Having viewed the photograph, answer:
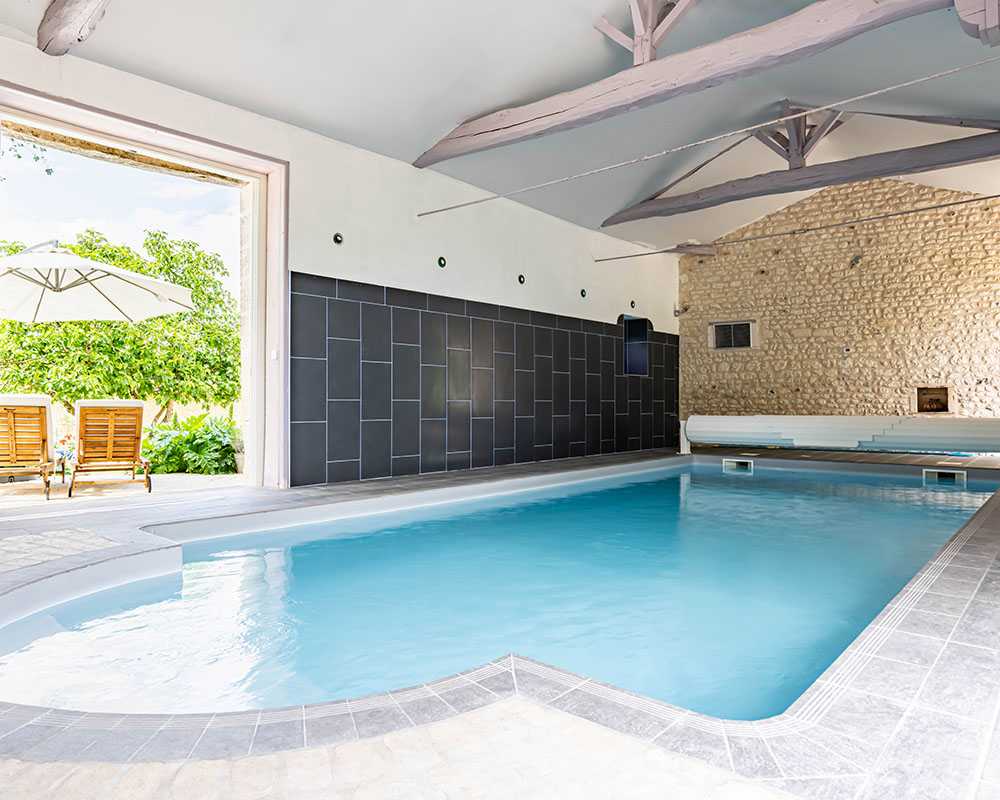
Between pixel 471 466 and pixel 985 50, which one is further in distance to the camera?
pixel 471 466

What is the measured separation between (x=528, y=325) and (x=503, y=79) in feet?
10.2

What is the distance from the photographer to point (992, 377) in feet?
28.7

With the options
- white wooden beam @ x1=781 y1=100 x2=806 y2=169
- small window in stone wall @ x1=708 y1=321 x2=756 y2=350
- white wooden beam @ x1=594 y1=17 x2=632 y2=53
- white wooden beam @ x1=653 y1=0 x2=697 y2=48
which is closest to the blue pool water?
white wooden beam @ x1=653 y1=0 x2=697 y2=48

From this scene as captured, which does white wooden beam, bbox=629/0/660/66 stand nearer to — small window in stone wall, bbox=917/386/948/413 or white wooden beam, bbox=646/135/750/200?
white wooden beam, bbox=646/135/750/200

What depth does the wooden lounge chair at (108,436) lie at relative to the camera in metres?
5.38

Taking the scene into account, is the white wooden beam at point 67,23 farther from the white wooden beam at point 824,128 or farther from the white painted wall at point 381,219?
the white wooden beam at point 824,128

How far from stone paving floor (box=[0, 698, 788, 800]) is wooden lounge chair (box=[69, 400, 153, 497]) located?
4.74 m

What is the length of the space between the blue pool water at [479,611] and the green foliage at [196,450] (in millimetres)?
3540

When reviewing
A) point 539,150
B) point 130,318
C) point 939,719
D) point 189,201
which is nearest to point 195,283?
point 189,201

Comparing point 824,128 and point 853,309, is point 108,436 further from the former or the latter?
point 853,309

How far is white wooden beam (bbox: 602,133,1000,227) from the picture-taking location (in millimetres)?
6289

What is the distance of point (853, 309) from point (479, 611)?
8.98m

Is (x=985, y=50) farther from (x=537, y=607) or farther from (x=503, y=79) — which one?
(x=537, y=607)

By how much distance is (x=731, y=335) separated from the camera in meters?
10.8
